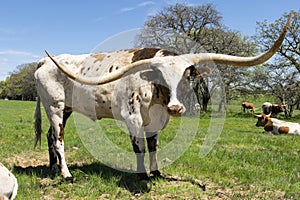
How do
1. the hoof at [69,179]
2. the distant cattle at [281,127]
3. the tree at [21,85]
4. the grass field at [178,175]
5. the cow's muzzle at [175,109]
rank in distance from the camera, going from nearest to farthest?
the cow's muzzle at [175,109], the grass field at [178,175], the hoof at [69,179], the distant cattle at [281,127], the tree at [21,85]

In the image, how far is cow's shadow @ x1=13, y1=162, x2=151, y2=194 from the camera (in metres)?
4.99

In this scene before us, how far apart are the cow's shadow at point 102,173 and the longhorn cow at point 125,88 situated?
0.62 ft

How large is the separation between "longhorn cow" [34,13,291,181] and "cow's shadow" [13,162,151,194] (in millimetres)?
190

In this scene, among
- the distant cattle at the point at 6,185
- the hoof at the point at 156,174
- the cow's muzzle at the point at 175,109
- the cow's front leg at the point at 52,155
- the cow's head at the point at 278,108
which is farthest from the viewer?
the cow's head at the point at 278,108

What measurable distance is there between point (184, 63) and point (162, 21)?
27.8 m

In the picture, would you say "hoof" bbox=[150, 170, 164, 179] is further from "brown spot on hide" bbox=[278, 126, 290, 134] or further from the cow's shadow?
"brown spot on hide" bbox=[278, 126, 290, 134]

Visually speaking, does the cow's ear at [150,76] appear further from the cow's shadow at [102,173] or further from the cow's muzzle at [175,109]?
the cow's shadow at [102,173]

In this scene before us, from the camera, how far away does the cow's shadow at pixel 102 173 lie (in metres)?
4.99

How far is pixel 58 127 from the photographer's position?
18.7 ft

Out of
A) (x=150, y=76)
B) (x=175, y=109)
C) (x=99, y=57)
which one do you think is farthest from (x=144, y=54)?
(x=175, y=109)

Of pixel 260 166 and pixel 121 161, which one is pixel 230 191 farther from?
pixel 121 161

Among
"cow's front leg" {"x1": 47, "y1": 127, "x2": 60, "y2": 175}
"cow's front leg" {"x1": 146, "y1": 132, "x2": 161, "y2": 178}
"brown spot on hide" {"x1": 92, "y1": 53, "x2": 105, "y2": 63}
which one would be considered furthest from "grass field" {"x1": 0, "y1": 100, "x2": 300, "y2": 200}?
"brown spot on hide" {"x1": 92, "y1": 53, "x2": 105, "y2": 63}

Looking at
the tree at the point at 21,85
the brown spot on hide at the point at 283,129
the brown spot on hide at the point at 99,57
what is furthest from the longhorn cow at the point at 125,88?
the tree at the point at 21,85

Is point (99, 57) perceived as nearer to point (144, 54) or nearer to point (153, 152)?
point (144, 54)
